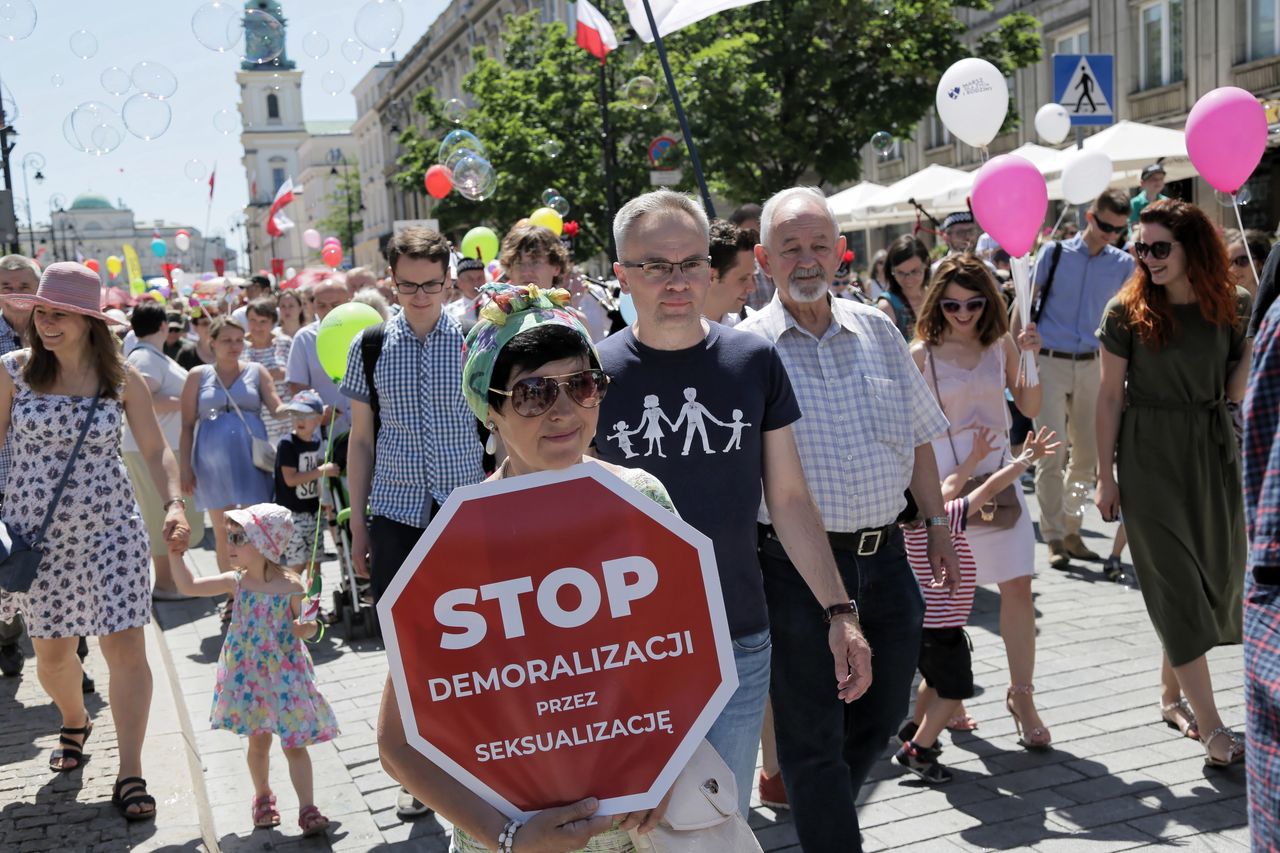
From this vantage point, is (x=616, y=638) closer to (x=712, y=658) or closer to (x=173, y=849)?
(x=712, y=658)

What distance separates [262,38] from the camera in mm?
11469

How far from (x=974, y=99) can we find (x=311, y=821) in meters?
5.94

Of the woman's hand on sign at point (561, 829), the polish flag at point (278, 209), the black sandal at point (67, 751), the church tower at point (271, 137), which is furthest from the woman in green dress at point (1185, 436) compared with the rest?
the church tower at point (271, 137)

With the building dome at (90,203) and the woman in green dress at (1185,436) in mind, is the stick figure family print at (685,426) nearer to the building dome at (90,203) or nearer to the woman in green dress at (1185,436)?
the woman in green dress at (1185,436)

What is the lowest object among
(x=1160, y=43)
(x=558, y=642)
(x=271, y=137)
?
(x=558, y=642)

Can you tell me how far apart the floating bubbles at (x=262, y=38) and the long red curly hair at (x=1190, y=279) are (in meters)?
8.21

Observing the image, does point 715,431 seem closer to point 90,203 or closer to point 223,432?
point 223,432

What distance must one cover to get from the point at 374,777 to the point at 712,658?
3.78 m

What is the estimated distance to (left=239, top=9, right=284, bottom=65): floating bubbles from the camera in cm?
1107

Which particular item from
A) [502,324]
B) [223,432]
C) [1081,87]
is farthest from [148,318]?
→ [1081,87]

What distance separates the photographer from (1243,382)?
508 cm

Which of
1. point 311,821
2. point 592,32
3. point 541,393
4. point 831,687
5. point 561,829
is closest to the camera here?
point 561,829

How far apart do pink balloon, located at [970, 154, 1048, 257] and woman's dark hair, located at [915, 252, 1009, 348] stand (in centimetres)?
125

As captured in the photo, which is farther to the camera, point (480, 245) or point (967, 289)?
point (480, 245)
